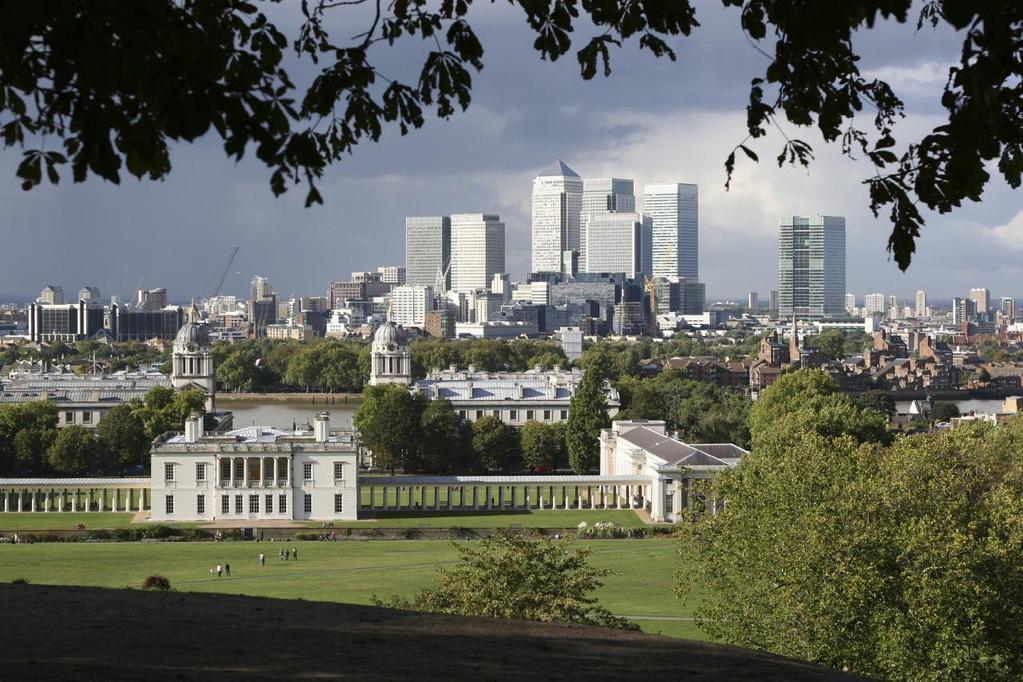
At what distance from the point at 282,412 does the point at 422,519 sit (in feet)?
191

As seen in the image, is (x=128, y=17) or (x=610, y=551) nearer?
(x=128, y=17)

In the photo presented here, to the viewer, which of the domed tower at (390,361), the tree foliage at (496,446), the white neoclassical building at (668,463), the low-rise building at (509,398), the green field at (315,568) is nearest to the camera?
the green field at (315,568)

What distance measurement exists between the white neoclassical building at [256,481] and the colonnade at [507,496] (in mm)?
1998

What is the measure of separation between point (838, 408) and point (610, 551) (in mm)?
20162

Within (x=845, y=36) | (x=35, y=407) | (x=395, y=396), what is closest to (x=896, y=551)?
(x=845, y=36)

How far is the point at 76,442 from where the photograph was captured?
69.3 meters

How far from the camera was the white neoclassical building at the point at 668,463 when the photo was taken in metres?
59.5

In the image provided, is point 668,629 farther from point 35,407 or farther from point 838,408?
point 35,407

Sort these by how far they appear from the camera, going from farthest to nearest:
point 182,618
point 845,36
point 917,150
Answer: point 182,618 → point 917,150 → point 845,36

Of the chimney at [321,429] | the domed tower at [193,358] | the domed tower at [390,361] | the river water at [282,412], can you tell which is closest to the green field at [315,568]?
the chimney at [321,429]

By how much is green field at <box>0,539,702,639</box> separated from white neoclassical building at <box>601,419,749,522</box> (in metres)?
8.50

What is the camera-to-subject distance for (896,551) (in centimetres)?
2523

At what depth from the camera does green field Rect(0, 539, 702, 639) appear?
3725 centimetres

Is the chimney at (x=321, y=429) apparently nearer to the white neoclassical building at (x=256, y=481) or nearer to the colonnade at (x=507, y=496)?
the white neoclassical building at (x=256, y=481)
